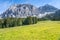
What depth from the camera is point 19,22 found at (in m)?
150

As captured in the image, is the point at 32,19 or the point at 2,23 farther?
the point at 32,19

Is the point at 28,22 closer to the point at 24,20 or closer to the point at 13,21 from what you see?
the point at 24,20

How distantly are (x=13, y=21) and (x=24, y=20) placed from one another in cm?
1302

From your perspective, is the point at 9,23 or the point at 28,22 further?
the point at 28,22

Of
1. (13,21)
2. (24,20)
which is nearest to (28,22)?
(24,20)

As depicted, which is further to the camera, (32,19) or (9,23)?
(32,19)

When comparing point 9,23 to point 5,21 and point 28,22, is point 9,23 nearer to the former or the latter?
point 5,21

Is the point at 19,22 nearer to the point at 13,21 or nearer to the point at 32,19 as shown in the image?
the point at 13,21

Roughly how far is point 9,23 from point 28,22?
66.9 feet

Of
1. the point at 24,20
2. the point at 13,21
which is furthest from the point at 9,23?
the point at 24,20

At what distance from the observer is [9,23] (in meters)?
148

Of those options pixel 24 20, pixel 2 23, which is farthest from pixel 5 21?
pixel 24 20

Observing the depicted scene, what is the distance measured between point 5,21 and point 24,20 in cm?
1853

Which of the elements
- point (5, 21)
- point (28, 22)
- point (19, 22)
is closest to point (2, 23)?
point (5, 21)
